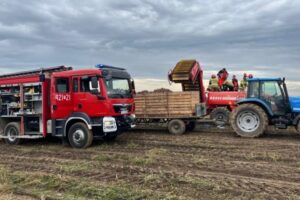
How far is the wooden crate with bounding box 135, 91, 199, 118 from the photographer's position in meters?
14.0

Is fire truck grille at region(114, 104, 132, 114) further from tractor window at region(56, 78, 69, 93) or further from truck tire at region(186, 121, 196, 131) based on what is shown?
truck tire at region(186, 121, 196, 131)

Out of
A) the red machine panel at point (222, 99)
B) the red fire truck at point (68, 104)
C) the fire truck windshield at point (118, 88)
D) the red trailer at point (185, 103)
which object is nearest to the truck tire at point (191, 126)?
the red trailer at point (185, 103)

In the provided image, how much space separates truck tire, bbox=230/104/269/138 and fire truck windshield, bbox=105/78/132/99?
3937 mm

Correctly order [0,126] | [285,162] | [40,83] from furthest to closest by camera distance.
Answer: [0,126] < [40,83] < [285,162]

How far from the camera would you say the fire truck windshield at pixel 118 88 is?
11209mm

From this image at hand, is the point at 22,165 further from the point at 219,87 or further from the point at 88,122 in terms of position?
the point at 219,87

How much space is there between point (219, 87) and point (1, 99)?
9.29m

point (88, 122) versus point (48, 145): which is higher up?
point (88, 122)

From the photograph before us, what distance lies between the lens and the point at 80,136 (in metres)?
11.4

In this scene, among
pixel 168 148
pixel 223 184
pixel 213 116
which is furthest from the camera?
pixel 213 116

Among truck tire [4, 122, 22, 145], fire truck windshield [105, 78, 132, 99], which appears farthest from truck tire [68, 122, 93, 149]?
truck tire [4, 122, 22, 145]

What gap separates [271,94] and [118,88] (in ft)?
17.7

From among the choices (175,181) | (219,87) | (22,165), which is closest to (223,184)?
(175,181)

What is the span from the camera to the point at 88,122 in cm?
1114
